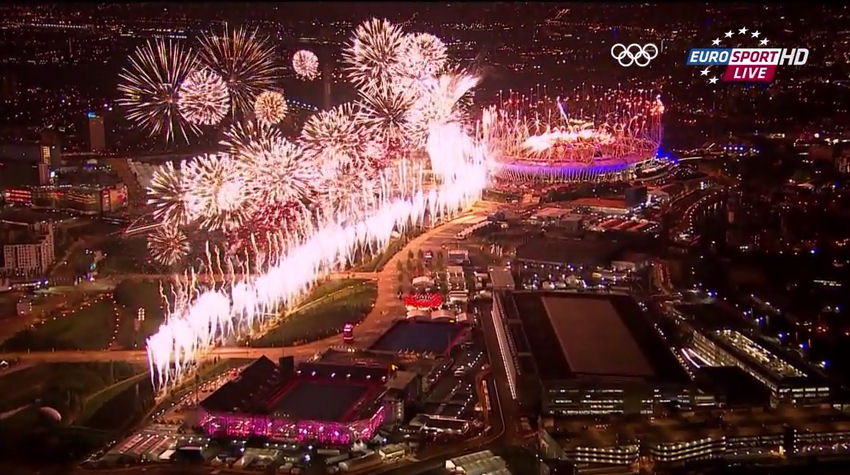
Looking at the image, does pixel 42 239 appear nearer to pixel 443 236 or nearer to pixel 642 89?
pixel 443 236

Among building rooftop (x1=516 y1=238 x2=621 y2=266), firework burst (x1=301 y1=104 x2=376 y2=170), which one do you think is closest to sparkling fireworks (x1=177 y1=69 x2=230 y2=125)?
firework burst (x1=301 y1=104 x2=376 y2=170)

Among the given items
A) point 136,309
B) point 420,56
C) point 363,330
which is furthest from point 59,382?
point 420,56

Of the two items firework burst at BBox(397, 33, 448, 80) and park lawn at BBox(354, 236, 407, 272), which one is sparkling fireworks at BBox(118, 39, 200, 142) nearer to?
firework burst at BBox(397, 33, 448, 80)

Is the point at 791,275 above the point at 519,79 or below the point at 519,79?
below

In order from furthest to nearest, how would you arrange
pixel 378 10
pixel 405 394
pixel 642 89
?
pixel 642 89, pixel 378 10, pixel 405 394

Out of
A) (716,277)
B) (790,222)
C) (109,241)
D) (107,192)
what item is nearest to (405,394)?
(716,277)

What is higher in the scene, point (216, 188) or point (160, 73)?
point (160, 73)

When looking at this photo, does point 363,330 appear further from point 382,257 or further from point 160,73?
point 160,73

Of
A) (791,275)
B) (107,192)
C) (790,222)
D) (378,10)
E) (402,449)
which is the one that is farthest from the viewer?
(107,192)
